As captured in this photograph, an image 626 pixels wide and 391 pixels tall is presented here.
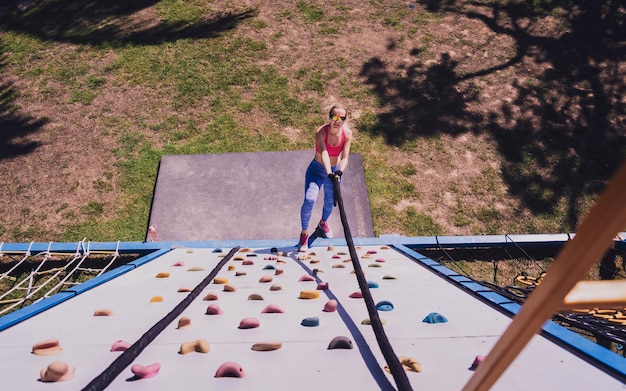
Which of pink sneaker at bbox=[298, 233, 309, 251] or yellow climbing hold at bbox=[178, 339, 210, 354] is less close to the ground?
yellow climbing hold at bbox=[178, 339, 210, 354]

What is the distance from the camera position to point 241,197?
5.82 m

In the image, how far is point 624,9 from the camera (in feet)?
28.6

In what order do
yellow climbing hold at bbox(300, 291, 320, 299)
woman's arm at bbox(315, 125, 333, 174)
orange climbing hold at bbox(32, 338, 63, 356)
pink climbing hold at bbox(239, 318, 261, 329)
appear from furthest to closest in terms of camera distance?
woman's arm at bbox(315, 125, 333, 174) → yellow climbing hold at bbox(300, 291, 320, 299) → pink climbing hold at bbox(239, 318, 261, 329) → orange climbing hold at bbox(32, 338, 63, 356)

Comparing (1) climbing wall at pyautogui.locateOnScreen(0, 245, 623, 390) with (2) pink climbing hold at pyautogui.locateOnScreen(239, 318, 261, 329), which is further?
(2) pink climbing hold at pyautogui.locateOnScreen(239, 318, 261, 329)

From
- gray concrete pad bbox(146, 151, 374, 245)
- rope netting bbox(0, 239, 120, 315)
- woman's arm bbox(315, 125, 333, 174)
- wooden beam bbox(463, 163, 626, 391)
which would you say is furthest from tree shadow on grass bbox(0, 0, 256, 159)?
wooden beam bbox(463, 163, 626, 391)

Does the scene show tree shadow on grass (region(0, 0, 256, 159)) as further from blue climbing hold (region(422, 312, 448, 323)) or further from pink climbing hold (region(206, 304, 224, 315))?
blue climbing hold (region(422, 312, 448, 323))

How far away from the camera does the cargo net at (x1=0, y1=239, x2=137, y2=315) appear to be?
4.95 metres

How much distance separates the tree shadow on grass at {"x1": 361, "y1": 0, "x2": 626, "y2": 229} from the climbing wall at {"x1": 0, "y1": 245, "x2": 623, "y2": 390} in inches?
147

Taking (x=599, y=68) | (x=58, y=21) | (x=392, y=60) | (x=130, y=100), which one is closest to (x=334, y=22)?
(x=392, y=60)

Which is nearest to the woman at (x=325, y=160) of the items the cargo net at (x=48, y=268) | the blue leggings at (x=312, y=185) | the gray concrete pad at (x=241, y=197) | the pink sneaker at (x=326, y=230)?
the blue leggings at (x=312, y=185)

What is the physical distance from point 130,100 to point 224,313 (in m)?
6.00

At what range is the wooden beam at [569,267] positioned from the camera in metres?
0.57

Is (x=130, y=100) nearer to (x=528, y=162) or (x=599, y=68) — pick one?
(x=528, y=162)

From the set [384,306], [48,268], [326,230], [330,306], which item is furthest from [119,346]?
[48,268]
